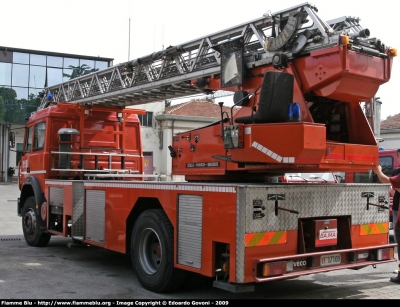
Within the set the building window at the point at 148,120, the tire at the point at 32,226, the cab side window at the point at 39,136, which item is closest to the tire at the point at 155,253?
the tire at the point at 32,226

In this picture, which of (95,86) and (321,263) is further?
(95,86)

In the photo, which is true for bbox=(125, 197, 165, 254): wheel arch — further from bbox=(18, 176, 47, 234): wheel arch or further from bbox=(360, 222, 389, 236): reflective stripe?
bbox=(18, 176, 47, 234): wheel arch

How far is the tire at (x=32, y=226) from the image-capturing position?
10.4m

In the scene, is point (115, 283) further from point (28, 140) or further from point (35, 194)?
point (28, 140)

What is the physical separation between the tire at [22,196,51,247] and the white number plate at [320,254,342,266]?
6.47 meters

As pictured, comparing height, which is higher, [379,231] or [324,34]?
[324,34]

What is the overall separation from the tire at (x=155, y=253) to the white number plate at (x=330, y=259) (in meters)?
1.79

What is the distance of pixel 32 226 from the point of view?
10.6m

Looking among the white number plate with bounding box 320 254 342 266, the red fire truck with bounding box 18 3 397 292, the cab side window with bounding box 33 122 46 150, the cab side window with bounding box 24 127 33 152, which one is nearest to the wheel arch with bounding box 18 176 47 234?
the cab side window with bounding box 33 122 46 150

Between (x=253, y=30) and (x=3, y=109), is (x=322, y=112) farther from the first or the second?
(x=3, y=109)

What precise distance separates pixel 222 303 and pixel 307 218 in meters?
1.45

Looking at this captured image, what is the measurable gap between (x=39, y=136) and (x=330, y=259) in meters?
7.22

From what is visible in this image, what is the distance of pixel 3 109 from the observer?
127ft

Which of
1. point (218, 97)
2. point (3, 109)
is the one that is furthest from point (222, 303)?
point (3, 109)
